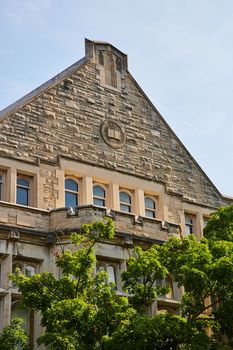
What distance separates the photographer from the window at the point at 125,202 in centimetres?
2330

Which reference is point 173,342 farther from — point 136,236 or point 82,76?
point 82,76

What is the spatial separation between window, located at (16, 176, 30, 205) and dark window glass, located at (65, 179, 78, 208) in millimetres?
1391

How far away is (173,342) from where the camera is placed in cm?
1556

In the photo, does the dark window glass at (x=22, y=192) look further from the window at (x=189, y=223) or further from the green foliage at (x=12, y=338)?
the window at (x=189, y=223)

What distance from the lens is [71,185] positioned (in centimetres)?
2261

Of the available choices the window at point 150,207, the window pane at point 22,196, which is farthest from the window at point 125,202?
the window pane at point 22,196

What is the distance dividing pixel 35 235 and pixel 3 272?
60.5 inches

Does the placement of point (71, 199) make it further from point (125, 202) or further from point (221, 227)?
point (221, 227)

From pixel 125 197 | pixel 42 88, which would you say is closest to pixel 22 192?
pixel 125 197

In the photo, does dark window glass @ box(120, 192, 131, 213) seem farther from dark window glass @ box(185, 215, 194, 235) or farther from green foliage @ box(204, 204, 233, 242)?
green foliage @ box(204, 204, 233, 242)

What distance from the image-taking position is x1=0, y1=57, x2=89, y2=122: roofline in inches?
881

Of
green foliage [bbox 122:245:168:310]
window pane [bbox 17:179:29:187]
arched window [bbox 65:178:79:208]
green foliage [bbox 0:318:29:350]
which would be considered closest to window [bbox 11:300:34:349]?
green foliage [bbox 0:318:29:350]

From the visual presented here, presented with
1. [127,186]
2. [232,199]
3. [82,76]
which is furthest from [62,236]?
[232,199]

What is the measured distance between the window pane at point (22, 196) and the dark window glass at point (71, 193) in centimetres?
144
